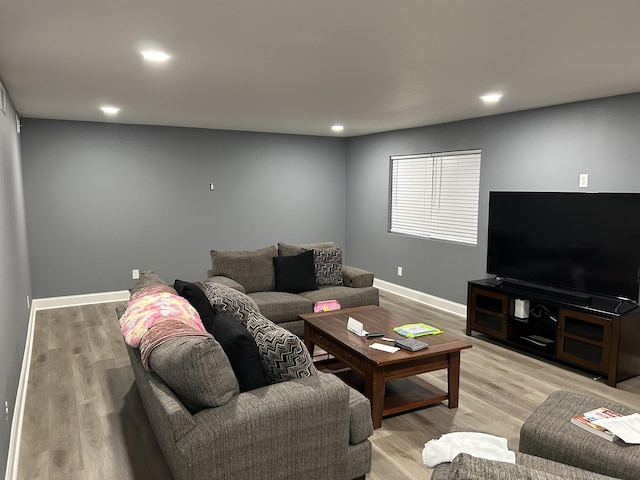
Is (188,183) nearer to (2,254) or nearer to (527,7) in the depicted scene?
(2,254)

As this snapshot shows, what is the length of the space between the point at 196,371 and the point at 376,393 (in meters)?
1.39

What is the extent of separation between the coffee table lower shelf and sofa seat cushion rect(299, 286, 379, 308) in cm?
97

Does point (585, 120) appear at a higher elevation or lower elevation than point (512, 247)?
higher

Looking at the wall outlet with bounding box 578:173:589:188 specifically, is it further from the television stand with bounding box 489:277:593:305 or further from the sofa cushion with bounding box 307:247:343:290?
the sofa cushion with bounding box 307:247:343:290

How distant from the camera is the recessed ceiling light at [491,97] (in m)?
3.87

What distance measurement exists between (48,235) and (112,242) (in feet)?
2.35

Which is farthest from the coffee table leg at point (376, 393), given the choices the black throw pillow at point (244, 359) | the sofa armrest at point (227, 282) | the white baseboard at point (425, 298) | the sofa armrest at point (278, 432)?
the white baseboard at point (425, 298)

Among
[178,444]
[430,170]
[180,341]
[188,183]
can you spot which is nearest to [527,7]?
[180,341]

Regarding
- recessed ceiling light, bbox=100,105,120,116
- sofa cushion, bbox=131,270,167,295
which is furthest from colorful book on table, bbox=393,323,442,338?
recessed ceiling light, bbox=100,105,120,116

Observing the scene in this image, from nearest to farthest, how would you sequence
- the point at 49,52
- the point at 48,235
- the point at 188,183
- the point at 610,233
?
1. the point at 49,52
2. the point at 610,233
3. the point at 48,235
4. the point at 188,183

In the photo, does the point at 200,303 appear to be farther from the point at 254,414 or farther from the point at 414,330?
the point at 414,330

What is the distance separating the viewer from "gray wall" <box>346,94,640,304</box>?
3980mm

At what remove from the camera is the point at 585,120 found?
4160mm

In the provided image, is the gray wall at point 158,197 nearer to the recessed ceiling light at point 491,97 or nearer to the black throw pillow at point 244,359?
the recessed ceiling light at point 491,97
